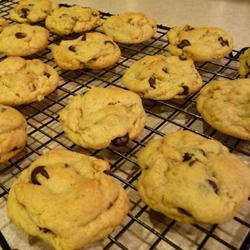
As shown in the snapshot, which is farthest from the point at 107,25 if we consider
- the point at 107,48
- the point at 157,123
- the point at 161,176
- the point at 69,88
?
the point at 161,176

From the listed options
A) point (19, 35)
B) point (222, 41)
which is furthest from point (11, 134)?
point (222, 41)

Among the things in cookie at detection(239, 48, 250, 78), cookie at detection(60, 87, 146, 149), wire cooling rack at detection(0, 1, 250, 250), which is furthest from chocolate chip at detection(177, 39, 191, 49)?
cookie at detection(60, 87, 146, 149)

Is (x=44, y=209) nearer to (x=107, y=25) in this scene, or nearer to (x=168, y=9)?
(x=107, y=25)

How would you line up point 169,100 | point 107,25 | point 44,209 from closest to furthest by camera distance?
point 44,209 → point 169,100 → point 107,25

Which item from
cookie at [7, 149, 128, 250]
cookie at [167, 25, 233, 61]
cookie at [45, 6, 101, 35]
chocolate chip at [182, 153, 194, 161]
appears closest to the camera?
cookie at [7, 149, 128, 250]

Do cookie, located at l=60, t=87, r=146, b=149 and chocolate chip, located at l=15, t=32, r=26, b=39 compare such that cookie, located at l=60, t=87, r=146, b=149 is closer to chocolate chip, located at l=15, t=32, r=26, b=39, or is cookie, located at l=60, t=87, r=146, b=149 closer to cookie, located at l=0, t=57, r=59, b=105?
cookie, located at l=0, t=57, r=59, b=105

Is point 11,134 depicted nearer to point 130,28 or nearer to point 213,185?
point 213,185
